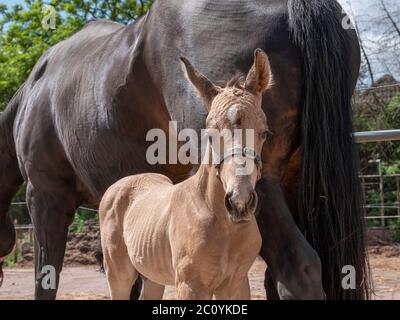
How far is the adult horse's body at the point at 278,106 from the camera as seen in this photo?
11.5 ft

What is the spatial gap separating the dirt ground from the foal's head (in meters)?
3.86

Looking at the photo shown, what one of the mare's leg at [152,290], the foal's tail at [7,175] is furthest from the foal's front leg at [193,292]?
the foal's tail at [7,175]

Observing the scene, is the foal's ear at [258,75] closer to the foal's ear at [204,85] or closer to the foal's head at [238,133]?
the foal's head at [238,133]

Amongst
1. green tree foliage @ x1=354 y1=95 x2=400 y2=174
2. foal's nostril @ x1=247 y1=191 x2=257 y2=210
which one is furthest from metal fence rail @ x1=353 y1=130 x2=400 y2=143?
green tree foliage @ x1=354 y1=95 x2=400 y2=174

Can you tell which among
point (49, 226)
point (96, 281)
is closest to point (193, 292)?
point (49, 226)

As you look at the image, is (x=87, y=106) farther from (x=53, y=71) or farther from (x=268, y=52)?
(x=268, y=52)

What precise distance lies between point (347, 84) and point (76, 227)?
11.3 metres

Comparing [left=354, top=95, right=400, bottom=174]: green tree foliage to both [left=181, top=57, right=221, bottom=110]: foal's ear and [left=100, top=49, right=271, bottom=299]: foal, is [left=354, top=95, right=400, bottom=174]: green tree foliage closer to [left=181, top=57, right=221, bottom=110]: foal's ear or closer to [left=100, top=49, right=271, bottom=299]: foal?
[left=100, top=49, right=271, bottom=299]: foal

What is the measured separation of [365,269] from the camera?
11.8 ft

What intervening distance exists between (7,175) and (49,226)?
1.51m

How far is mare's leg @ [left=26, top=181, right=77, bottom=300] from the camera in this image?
17.4ft

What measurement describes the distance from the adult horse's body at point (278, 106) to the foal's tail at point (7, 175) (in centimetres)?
196
